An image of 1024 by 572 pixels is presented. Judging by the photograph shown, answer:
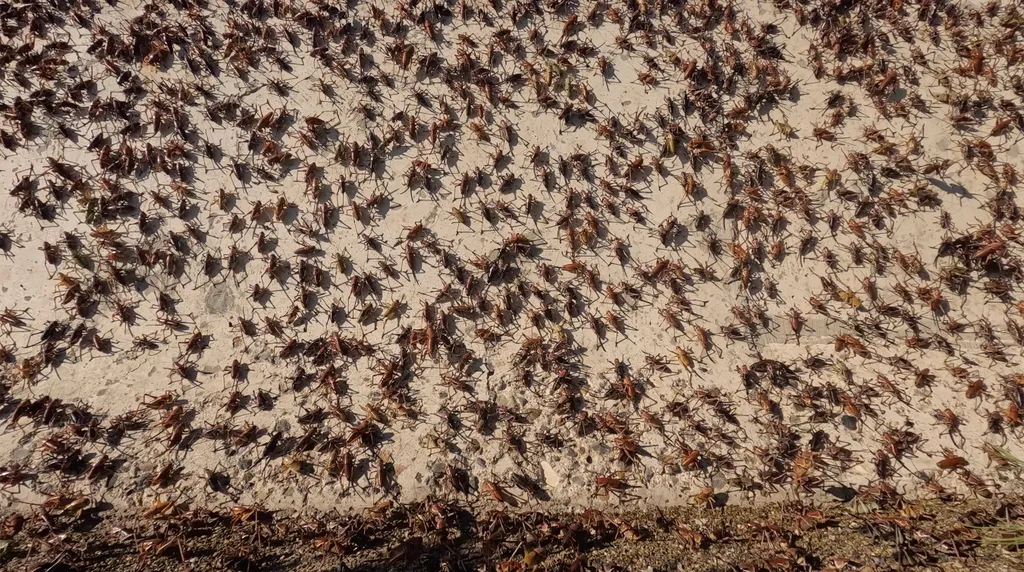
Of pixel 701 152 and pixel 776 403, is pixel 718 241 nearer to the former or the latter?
pixel 701 152

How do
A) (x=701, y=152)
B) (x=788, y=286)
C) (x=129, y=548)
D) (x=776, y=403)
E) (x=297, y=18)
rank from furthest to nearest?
1. (x=297, y=18)
2. (x=701, y=152)
3. (x=788, y=286)
4. (x=776, y=403)
5. (x=129, y=548)

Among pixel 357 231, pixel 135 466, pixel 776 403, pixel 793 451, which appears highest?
pixel 357 231

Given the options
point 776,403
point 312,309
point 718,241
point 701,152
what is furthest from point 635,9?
point 312,309

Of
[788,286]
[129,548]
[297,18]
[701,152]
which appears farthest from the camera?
[297,18]

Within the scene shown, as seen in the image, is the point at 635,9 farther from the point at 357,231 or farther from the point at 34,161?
the point at 34,161

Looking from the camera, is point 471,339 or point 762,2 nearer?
point 471,339

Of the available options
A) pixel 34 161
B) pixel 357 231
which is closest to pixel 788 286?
pixel 357 231

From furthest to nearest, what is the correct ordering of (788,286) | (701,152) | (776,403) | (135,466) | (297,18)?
(297,18) < (701,152) < (788,286) < (776,403) < (135,466)

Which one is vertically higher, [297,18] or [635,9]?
[297,18]

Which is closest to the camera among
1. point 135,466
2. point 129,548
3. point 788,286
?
point 129,548
